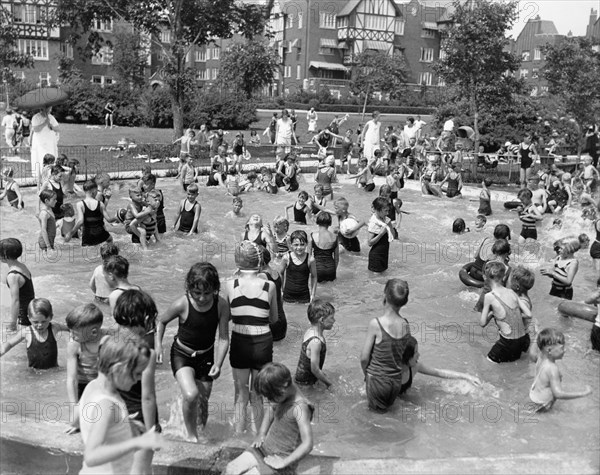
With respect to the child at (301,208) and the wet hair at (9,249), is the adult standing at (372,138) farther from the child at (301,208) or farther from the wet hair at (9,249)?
the wet hair at (9,249)

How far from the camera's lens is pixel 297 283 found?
973 cm

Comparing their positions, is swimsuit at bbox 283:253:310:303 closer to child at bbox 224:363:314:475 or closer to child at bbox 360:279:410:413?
child at bbox 360:279:410:413

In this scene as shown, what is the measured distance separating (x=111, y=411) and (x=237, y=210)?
12525 mm

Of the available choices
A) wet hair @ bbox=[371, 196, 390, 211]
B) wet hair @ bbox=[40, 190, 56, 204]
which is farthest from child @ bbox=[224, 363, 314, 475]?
wet hair @ bbox=[40, 190, 56, 204]

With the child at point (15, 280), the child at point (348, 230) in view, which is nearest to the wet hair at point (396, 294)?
the child at point (15, 280)

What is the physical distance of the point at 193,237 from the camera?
14.5m

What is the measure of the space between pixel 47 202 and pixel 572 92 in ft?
66.5

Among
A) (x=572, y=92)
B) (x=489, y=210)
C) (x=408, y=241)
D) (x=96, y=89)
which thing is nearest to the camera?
(x=408, y=241)

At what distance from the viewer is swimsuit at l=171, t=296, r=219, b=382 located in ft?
18.9

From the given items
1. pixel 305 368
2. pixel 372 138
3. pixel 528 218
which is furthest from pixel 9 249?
pixel 372 138

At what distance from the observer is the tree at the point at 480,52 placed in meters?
22.7

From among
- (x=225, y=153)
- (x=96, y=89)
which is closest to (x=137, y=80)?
(x=96, y=89)

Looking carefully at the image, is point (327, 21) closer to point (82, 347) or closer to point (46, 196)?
point (46, 196)

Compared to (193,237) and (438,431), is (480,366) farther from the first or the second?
(193,237)
